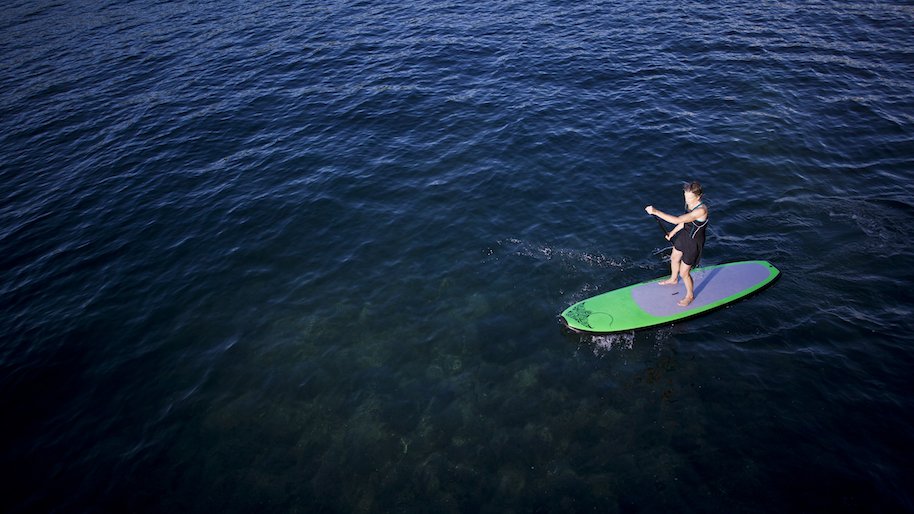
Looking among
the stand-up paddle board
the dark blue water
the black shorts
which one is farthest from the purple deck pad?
the black shorts

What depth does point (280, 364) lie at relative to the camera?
1200cm

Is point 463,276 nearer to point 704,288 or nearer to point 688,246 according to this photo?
point 688,246

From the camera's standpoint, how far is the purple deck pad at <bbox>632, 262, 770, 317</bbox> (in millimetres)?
11977

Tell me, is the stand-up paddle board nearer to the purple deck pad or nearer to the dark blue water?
the purple deck pad

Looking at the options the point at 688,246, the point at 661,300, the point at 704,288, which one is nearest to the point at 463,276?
the point at 661,300

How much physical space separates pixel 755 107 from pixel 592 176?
836 cm

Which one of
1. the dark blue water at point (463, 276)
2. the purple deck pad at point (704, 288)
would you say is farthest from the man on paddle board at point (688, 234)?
the dark blue water at point (463, 276)

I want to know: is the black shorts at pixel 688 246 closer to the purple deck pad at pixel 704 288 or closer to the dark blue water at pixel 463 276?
the purple deck pad at pixel 704 288

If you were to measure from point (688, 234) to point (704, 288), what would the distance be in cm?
200

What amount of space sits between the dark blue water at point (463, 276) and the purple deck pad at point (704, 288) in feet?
1.66

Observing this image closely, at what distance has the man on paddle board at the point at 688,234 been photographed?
35.6 ft

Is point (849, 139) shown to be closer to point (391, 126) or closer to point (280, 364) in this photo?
point (391, 126)

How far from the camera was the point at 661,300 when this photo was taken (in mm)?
12203

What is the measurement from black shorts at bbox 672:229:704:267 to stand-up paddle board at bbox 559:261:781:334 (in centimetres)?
123
